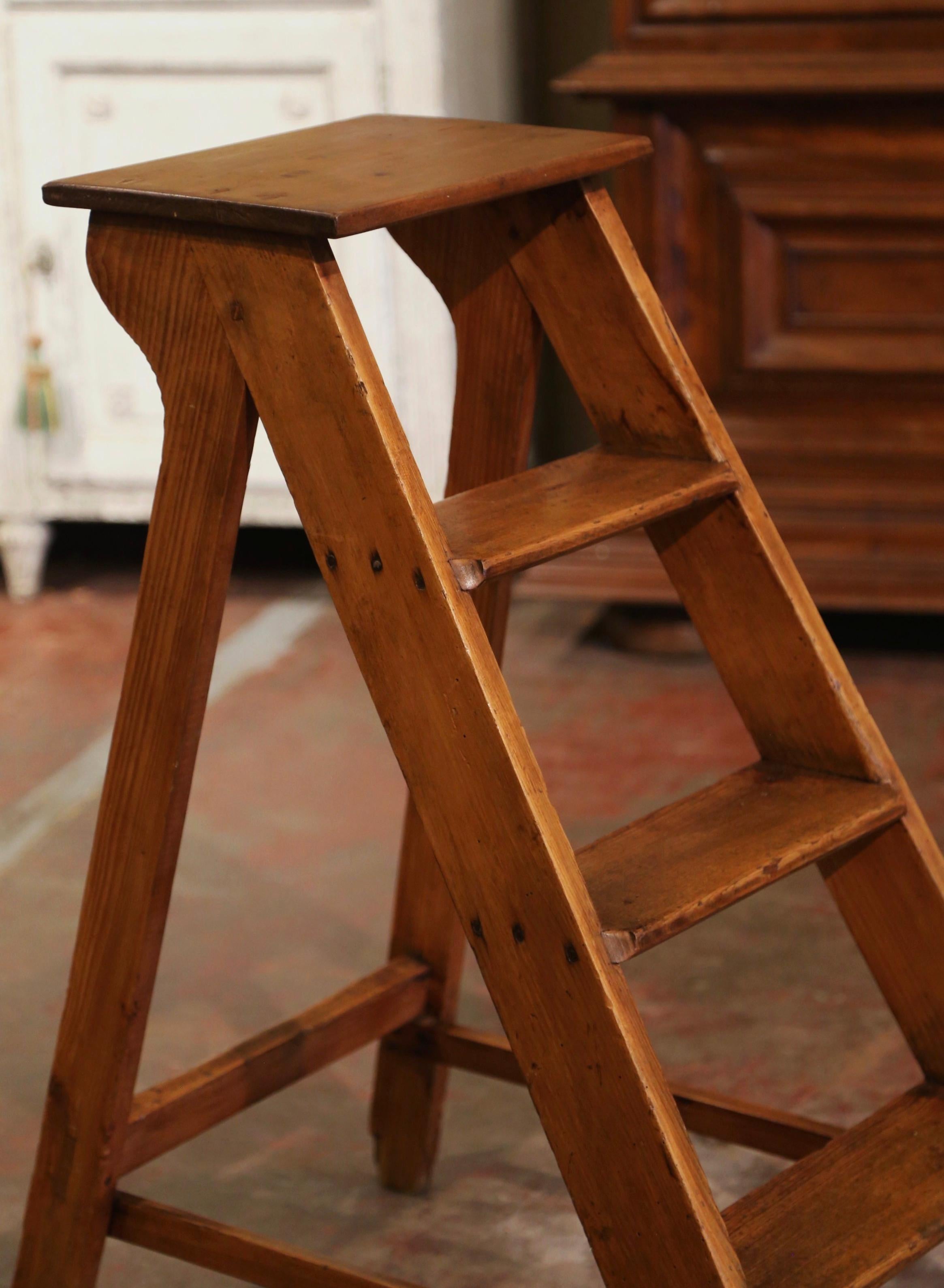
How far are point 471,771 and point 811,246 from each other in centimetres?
218

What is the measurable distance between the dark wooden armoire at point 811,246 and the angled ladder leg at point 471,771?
6.61ft

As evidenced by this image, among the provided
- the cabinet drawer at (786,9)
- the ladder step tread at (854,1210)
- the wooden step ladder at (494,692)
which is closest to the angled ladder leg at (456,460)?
the wooden step ladder at (494,692)

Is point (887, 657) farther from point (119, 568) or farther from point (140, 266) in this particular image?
point (140, 266)

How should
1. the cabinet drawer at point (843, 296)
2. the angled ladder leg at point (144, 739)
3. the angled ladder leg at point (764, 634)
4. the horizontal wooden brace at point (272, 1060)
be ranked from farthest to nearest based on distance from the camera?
the cabinet drawer at point (843, 296) < the horizontal wooden brace at point (272, 1060) < the angled ladder leg at point (764, 634) < the angled ladder leg at point (144, 739)

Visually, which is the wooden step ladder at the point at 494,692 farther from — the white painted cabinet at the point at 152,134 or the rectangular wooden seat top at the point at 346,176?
the white painted cabinet at the point at 152,134

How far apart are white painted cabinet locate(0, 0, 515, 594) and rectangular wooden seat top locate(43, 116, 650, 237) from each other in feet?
6.42

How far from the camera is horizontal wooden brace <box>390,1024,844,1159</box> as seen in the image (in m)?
1.69

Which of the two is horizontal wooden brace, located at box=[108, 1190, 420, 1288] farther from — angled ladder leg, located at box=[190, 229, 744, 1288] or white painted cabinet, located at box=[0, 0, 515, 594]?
white painted cabinet, located at box=[0, 0, 515, 594]

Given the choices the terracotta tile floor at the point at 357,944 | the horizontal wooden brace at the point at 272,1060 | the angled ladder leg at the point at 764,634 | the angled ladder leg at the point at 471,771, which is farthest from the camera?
the terracotta tile floor at the point at 357,944

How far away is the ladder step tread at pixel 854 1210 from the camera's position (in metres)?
1.35

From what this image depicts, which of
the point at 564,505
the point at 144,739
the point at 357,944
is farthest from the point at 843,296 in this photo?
the point at 144,739

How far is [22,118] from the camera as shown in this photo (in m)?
3.63

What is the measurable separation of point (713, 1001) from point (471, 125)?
1.22 metres

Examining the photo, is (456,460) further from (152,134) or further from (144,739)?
(152,134)
